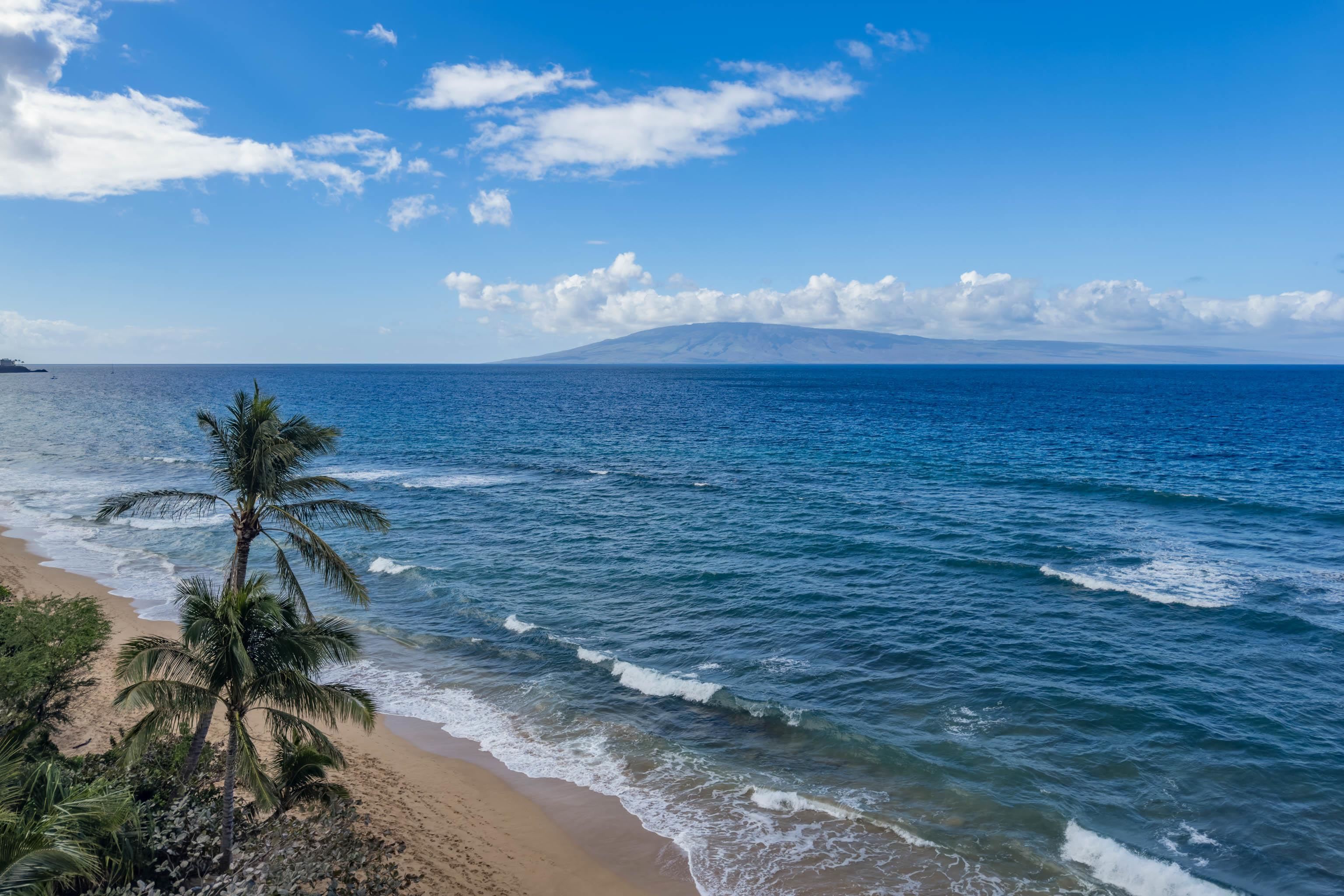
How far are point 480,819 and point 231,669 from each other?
9.47 meters

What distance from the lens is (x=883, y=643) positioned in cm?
2898

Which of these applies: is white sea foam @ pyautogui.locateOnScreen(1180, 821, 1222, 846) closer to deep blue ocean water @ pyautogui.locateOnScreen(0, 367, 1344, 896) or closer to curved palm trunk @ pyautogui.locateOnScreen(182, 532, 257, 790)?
deep blue ocean water @ pyautogui.locateOnScreen(0, 367, 1344, 896)

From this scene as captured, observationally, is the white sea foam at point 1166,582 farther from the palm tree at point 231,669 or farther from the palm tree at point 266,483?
the palm tree at point 231,669

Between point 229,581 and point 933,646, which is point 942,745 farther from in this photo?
point 229,581

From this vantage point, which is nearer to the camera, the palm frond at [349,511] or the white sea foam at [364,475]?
the palm frond at [349,511]

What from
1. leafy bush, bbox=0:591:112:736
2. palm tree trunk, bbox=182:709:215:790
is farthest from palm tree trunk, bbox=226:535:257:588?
leafy bush, bbox=0:591:112:736

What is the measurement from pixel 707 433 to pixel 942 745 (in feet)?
234

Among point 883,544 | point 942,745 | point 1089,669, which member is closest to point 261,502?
point 942,745

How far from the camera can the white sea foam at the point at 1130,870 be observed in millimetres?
16438

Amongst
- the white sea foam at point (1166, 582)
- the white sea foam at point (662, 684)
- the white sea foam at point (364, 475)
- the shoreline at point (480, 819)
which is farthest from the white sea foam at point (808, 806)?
the white sea foam at point (364, 475)

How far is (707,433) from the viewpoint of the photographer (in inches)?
3644

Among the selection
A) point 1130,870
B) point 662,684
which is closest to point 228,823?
point 662,684

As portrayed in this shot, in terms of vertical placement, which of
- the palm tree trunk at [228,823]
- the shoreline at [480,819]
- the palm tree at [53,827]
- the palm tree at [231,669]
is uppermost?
the palm tree at [231,669]

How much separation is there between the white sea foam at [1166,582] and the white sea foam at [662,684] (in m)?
19.5
